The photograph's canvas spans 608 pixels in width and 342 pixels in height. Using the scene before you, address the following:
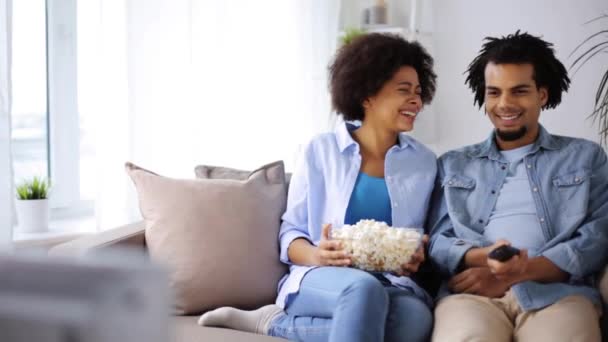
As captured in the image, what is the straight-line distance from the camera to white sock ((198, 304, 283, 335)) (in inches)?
77.7

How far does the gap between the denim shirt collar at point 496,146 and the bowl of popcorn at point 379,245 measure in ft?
1.35

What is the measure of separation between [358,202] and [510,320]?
518 millimetres

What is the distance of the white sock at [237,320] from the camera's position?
1974 mm

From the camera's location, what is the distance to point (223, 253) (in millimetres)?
2109

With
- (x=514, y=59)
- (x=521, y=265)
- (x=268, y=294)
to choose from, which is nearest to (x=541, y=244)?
(x=521, y=265)

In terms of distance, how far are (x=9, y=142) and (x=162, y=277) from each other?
5.88ft

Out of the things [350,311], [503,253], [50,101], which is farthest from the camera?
[50,101]

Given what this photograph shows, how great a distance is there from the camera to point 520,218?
82.4 inches

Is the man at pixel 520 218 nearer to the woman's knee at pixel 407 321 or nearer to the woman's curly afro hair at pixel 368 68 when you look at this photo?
the woman's knee at pixel 407 321

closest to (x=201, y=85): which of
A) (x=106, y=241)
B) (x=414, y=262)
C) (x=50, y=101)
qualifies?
(x=50, y=101)

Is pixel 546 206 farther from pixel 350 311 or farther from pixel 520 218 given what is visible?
pixel 350 311

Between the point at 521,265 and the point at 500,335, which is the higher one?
the point at 521,265

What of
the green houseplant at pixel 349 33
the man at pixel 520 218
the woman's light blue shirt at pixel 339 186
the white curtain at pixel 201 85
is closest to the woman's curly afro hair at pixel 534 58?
the man at pixel 520 218

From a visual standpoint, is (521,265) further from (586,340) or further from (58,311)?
(58,311)
